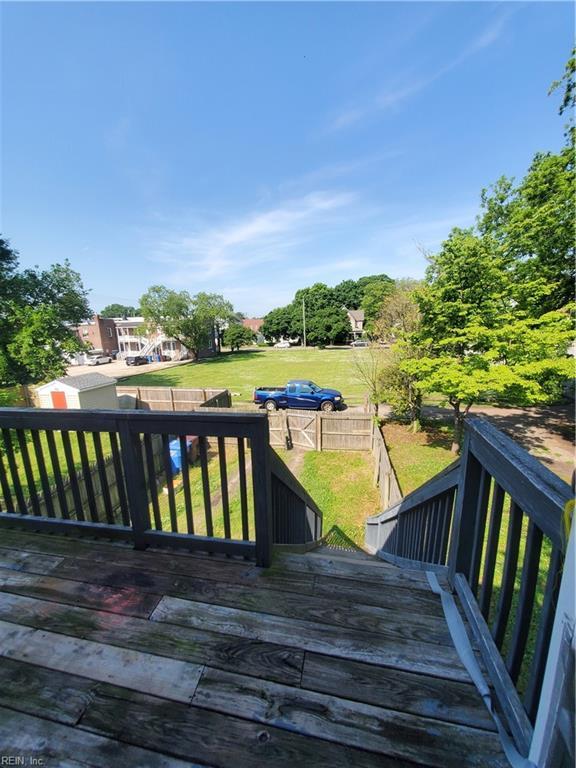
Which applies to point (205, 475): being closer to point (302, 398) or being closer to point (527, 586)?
point (527, 586)

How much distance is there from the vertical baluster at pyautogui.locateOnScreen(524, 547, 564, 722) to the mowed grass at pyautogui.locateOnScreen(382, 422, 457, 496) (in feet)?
20.3

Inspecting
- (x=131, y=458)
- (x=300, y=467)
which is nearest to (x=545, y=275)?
(x=300, y=467)

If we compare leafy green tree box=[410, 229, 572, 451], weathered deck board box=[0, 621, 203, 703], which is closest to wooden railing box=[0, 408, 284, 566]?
weathered deck board box=[0, 621, 203, 703]

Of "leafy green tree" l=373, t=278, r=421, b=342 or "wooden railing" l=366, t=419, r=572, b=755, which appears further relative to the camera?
"leafy green tree" l=373, t=278, r=421, b=342

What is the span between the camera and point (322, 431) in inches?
397

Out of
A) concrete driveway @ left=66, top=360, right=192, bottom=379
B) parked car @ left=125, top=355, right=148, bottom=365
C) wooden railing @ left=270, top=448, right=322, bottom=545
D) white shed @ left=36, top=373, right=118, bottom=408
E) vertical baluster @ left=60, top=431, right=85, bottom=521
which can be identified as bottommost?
concrete driveway @ left=66, top=360, right=192, bottom=379

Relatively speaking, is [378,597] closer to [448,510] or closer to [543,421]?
[448,510]

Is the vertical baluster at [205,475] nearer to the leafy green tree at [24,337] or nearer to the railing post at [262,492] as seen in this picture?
the railing post at [262,492]

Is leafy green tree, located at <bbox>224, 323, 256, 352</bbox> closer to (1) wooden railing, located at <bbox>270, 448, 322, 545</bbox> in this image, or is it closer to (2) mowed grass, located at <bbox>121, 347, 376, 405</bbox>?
(2) mowed grass, located at <bbox>121, 347, 376, 405</bbox>

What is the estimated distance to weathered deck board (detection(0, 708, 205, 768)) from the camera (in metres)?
1.08

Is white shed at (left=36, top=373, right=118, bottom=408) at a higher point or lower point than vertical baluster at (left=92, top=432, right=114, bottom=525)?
lower

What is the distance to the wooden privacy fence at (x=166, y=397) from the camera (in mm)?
14498

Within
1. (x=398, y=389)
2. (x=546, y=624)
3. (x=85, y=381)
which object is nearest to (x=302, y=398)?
(x=398, y=389)

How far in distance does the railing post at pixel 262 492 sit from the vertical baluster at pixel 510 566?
1199 millimetres
